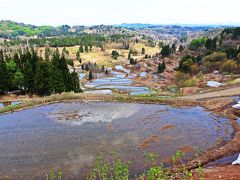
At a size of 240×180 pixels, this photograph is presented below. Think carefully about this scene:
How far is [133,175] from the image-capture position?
20797 mm

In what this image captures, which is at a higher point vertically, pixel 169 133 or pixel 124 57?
pixel 169 133

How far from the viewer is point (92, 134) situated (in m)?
30.0

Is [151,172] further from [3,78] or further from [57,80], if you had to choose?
[3,78]

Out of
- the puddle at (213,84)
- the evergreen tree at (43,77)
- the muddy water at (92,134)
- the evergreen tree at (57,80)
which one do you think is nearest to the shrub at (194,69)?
the puddle at (213,84)

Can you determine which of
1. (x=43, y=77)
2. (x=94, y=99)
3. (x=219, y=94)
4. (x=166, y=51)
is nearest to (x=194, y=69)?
(x=219, y=94)

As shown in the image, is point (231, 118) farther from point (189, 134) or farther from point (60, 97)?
point (60, 97)

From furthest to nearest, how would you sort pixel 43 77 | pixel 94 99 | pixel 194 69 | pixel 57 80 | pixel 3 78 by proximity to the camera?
1. pixel 194 69
2. pixel 3 78
3. pixel 57 80
4. pixel 43 77
5. pixel 94 99

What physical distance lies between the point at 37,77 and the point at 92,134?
2535cm

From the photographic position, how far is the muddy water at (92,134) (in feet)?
77.6

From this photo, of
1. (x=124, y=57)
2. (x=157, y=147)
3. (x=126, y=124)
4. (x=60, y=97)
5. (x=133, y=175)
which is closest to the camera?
(x=133, y=175)

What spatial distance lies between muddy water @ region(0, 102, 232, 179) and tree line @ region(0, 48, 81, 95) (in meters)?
12.1

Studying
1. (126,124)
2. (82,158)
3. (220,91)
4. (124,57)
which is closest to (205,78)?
(220,91)

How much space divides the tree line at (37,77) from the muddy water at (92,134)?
39.8 feet

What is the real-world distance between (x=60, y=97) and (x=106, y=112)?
30.5 feet
